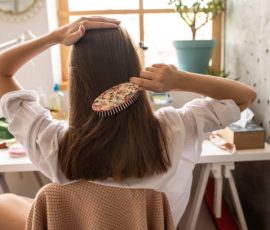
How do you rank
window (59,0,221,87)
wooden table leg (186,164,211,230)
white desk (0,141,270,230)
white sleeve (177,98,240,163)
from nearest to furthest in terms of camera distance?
1. white sleeve (177,98,240,163)
2. white desk (0,141,270,230)
3. wooden table leg (186,164,211,230)
4. window (59,0,221,87)

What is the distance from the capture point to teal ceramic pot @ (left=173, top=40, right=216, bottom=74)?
1935 mm

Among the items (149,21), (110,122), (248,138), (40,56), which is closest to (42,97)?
(40,56)

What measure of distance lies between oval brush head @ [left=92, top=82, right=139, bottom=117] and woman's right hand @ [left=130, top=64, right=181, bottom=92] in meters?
0.02

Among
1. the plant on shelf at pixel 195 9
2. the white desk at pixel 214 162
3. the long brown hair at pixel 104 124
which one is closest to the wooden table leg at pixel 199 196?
the white desk at pixel 214 162

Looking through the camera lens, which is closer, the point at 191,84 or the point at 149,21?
the point at 191,84

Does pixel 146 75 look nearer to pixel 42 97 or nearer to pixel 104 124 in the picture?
A: pixel 104 124

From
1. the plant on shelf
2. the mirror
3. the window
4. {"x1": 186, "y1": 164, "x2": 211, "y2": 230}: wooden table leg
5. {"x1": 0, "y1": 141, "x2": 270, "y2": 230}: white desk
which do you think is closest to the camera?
{"x1": 0, "y1": 141, "x2": 270, "y2": 230}: white desk

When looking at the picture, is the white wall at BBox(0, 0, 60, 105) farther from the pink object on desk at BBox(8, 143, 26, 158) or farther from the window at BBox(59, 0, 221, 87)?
the pink object on desk at BBox(8, 143, 26, 158)

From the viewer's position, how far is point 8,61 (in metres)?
0.95

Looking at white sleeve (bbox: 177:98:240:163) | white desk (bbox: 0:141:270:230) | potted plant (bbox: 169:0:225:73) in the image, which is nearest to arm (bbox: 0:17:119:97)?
white sleeve (bbox: 177:98:240:163)

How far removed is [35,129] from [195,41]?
4.29ft

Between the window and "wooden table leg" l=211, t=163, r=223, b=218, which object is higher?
the window

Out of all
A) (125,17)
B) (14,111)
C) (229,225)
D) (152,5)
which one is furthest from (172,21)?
(14,111)

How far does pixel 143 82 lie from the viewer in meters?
0.78
